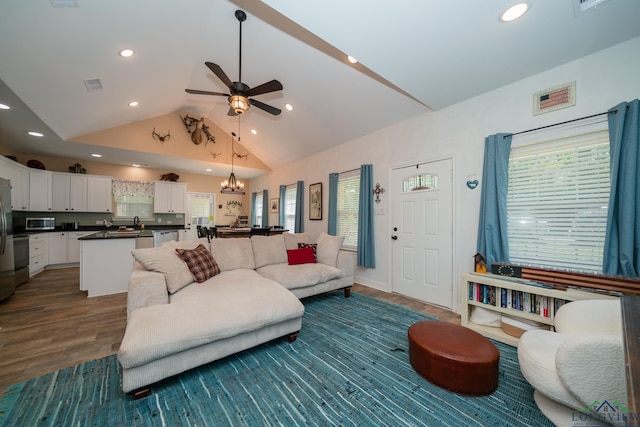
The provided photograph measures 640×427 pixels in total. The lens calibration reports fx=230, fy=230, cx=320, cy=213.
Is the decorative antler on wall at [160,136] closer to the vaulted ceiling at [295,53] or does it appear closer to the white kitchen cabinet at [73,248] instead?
the vaulted ceiling at [295,53]

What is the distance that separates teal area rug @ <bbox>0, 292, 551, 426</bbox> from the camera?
4.63ft

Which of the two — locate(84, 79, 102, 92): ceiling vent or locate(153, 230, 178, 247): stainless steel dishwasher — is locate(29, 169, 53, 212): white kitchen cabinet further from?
locate(84, 79, 102, 92): ceiling vent

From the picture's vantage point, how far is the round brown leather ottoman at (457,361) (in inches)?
62.1

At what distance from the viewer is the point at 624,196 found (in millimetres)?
1955

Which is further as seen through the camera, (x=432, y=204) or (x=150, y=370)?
(x=432, y=204)

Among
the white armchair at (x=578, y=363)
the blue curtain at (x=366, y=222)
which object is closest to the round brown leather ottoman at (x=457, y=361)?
the white armchair at (x=578, y=363)

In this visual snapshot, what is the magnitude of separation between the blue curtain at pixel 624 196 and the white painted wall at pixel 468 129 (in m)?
0.25

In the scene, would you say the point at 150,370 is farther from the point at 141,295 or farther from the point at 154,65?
the point at 154,65

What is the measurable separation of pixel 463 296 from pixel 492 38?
104 inches

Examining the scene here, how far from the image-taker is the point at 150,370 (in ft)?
5.04

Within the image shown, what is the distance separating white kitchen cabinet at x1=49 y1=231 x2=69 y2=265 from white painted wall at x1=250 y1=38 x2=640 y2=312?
6.50m

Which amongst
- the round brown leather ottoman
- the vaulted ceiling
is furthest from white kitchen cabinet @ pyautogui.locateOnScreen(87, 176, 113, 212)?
the round brown leather ottoman

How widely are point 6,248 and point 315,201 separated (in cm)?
496

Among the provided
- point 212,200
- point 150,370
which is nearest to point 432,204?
point 150,370
